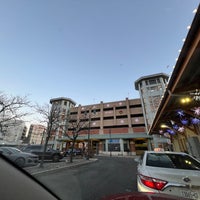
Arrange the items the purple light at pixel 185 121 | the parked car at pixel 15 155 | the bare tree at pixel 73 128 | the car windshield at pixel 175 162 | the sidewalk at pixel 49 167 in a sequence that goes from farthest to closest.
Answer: the bare tree at pixel 73 128 → the purple light at pixel 185 121 → the car windshield at pixel 175 162 → the sidewalk at pixel 49 167 → the parked car at pixel 15 155

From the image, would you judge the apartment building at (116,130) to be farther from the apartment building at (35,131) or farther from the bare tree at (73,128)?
the apartment building at (35,131)

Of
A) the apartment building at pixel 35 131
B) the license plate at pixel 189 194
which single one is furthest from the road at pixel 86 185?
the apartment building at pixel 35 131

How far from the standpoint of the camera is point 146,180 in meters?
2.60

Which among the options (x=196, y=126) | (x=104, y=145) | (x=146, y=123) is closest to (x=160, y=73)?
(x=146, y=123)

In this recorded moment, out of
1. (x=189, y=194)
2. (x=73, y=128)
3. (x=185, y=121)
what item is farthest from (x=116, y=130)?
(x=189, y=194)

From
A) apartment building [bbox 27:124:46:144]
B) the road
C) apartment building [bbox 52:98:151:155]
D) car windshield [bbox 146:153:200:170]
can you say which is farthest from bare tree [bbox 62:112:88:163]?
car windshield [bbox 146:153:200:170]

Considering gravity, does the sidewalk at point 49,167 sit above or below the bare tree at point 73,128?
below

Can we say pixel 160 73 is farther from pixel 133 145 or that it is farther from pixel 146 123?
pixel 133 145

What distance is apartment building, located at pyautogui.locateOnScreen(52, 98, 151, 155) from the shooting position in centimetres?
3604

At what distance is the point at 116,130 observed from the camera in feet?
127

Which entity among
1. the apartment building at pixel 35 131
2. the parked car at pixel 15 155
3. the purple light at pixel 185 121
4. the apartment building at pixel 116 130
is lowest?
the parked car at pixel 15 155

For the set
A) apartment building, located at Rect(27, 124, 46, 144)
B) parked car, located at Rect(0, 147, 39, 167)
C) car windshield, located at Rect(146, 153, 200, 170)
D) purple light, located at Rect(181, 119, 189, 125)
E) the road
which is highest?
purple light, located at Rect(181, 119, 189, 125)

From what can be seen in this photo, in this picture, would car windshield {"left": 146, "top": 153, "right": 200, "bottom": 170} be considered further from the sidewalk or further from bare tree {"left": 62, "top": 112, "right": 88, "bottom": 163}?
bare tree {"left": 62, "top": 112, "right": 88, "bottom": 163}

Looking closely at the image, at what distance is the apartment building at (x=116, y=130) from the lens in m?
36.0
